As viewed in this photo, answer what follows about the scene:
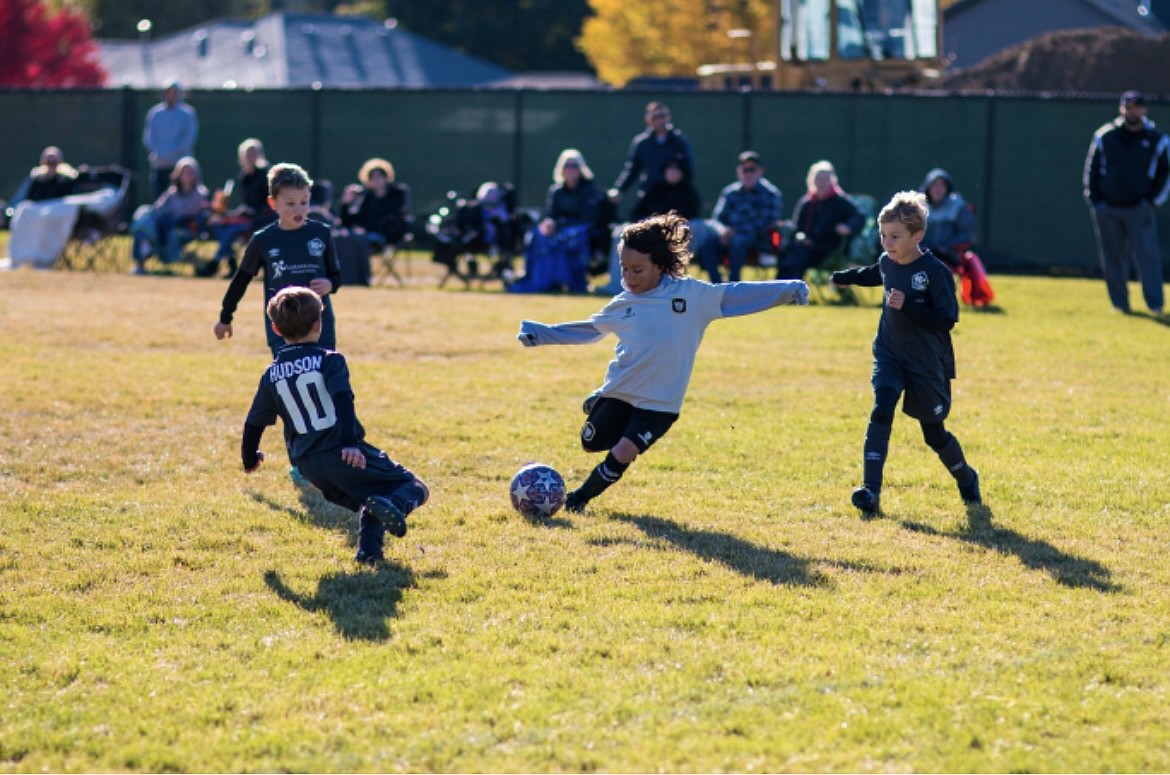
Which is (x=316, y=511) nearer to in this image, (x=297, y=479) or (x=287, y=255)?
(x=297, y=479)

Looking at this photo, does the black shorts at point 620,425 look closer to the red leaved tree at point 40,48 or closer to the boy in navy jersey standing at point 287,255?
the boy in navy jersey standing at point 287,255

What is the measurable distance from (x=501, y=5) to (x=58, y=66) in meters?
21.1

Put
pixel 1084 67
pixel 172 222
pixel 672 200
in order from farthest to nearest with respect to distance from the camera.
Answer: pixel 1084 67, pixel 172 222, pixel 672 200

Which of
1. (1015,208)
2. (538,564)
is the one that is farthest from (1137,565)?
(1015,208)

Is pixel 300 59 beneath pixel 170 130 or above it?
Answer: above

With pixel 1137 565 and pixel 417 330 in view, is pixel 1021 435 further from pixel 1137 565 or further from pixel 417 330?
pixel 417 330

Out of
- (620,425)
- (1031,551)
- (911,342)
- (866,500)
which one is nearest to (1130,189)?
(911,342)

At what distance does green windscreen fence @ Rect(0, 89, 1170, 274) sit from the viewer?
22.4m

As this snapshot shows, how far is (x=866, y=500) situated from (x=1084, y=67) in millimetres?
24792

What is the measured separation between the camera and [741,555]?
22.1ft

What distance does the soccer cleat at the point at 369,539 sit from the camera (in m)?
6.59

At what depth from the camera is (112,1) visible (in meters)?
74.0

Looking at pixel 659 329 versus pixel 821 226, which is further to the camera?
pixel 821 226

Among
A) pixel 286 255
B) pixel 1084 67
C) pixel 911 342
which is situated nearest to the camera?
pixel 911 342
